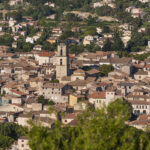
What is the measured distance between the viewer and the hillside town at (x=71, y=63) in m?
40.8

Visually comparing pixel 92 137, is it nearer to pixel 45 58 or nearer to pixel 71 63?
pixel 71 63

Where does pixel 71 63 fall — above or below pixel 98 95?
below

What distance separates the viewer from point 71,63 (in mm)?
52938

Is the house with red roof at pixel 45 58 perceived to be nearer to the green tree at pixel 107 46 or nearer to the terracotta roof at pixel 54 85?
the green tree at pixel 107 46

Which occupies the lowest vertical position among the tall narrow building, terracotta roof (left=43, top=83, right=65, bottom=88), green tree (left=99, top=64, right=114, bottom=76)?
green tree (left=99, top=64, right=114, bottom=76)

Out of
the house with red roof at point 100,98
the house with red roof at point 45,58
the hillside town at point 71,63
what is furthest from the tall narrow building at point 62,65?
the house with red roof at point 45,58

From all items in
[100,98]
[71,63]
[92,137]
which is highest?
[92,137]

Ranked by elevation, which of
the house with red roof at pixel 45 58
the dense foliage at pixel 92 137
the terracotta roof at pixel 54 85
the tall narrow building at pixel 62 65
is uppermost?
the dense foliage at pixel 92 137

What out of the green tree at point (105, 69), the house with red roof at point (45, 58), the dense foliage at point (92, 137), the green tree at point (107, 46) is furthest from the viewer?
the green tree at point (107, 46)

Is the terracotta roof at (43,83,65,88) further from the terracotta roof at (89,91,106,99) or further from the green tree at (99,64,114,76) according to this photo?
the green tree at (99,64,114,76)

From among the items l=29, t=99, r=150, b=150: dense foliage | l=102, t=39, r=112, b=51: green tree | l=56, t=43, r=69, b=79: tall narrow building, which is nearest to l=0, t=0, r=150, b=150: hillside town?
l=56, t=43, r=69, b=79: tall narrow building

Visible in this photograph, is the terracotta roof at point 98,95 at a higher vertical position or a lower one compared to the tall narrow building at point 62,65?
lower

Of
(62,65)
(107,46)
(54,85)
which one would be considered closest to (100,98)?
(54,85)

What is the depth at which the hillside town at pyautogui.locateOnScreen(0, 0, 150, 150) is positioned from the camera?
134 ft
